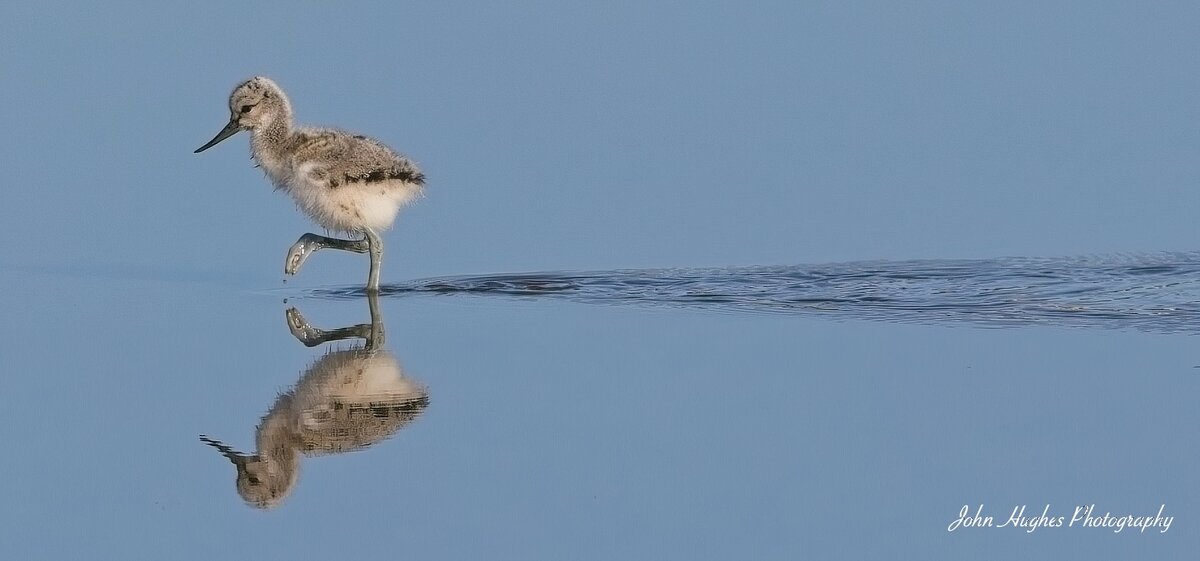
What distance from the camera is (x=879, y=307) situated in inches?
311

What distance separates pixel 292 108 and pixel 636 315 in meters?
2.24

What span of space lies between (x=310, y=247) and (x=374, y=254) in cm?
31

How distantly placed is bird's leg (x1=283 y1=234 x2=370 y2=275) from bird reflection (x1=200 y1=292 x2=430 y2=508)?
4.61ft

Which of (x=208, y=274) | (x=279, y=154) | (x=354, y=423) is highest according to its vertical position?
(x=279, y=154)

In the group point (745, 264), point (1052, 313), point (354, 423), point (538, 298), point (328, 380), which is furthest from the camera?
point (745, 264)

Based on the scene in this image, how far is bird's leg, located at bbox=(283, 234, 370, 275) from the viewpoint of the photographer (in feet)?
28.1

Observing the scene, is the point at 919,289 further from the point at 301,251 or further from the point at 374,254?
the point at 301,251

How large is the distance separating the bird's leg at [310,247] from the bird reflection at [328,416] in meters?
1.41

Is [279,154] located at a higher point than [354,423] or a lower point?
higher

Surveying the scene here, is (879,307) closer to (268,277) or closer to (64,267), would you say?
(268,277)

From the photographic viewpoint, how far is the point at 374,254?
861 cm

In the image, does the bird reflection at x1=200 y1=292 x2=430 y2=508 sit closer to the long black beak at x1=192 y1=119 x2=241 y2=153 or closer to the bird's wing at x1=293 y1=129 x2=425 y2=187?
the bird's wing at x1=293 y1=129 x2=425 y2=187

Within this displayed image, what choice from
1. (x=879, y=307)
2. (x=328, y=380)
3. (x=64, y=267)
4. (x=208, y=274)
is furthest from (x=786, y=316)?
(x=64, y=267)

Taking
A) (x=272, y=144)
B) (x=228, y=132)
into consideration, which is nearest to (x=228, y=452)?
(x=272, y=144)
